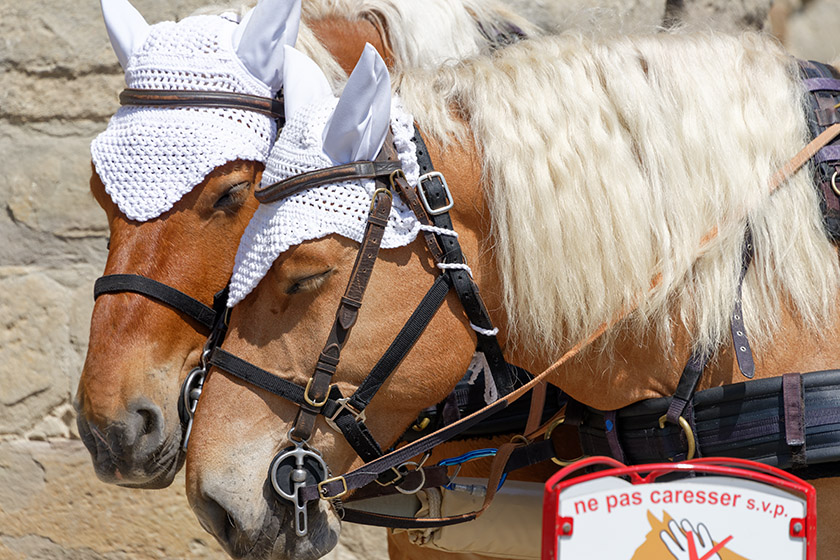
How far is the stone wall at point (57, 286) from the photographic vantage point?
228 centimetres

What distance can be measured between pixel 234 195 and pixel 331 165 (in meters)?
0.40

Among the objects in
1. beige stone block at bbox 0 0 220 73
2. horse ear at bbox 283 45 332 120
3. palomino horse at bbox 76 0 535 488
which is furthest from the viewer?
beige stone block at bbox 0 0 220 73

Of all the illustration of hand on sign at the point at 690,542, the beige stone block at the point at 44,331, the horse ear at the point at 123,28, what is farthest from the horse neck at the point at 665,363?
the beige stone block at the point at 44,331

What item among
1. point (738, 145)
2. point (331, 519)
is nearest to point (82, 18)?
→ point (331, 519)

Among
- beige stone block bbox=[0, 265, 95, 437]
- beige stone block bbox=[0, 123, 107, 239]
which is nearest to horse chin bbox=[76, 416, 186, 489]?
beige stone block bbox=[0, 265, 95, 437]

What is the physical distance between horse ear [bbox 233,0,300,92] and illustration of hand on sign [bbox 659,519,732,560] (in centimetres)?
108

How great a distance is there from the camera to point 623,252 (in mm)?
1057

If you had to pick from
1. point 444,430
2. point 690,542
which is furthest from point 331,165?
point 690,542

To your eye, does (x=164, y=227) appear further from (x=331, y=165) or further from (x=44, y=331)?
(x=44, y=331)

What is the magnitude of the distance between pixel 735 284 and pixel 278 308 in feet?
2.14

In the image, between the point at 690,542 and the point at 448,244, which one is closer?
the point at 690,542

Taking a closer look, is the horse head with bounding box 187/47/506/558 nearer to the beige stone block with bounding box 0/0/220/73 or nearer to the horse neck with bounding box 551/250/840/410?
the horse neck with bounding box 551/250/840/410

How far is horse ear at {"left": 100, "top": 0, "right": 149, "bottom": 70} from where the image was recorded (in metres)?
1.53

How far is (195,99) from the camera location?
4.53 feet
